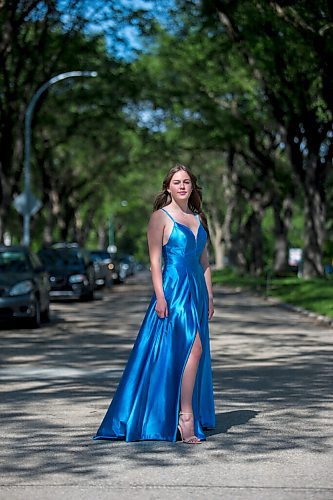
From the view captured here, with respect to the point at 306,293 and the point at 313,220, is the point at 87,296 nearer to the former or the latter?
the point at 306,293

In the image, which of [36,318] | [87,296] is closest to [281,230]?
[87,296]

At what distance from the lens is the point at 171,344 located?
796 cm

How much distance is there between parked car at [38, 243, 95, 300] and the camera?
33.8 metres

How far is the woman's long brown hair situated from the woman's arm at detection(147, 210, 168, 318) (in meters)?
0.11

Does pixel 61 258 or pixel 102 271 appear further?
pixel 102 271

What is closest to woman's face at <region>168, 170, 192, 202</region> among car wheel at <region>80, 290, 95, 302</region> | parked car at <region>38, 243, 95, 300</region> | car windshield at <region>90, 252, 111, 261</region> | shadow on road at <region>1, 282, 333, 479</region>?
shadow on road at <region>1, 282, 333, 479</region>

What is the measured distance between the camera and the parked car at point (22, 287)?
856 inches

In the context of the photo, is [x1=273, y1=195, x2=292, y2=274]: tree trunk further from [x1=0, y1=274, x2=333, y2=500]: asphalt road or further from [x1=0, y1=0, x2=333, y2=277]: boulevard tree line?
[x1=0, y1=274, x2=333, y2=500]: asphalt road

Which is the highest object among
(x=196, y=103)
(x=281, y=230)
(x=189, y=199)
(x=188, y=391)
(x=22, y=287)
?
(x=196, y=103)

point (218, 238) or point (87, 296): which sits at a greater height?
point (218, 238)

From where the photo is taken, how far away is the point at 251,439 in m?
8.24

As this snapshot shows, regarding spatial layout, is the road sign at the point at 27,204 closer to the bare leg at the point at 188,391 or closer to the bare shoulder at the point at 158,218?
the bare shoulder at the point at 158,218

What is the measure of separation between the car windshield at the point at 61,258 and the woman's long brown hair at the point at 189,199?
86.5 ft

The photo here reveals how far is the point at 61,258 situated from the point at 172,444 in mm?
27573
